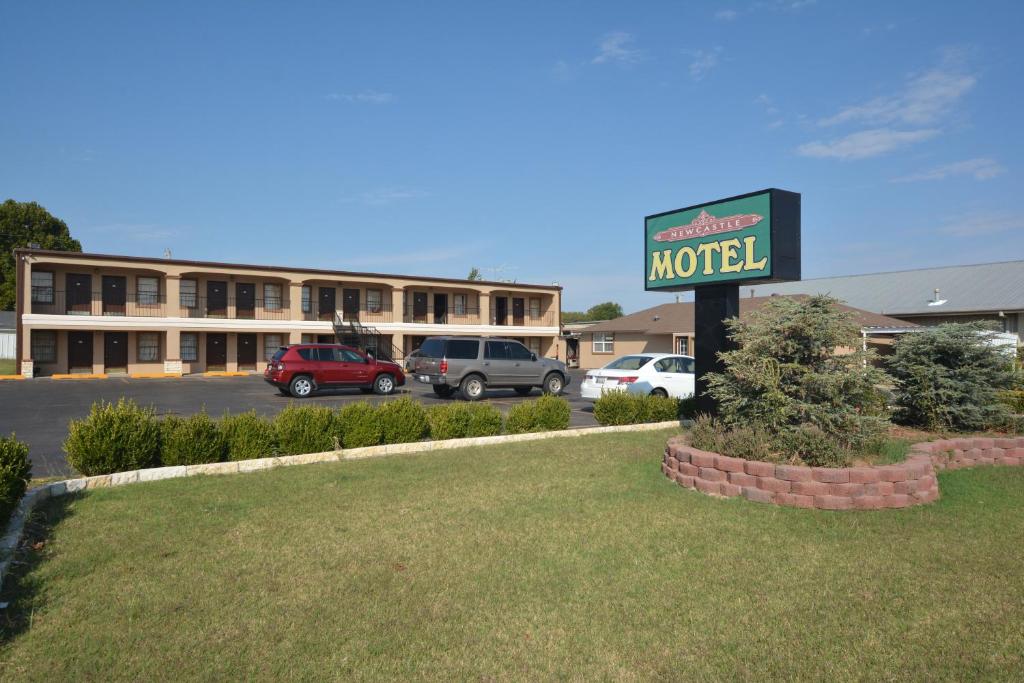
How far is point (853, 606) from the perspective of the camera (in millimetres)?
4398

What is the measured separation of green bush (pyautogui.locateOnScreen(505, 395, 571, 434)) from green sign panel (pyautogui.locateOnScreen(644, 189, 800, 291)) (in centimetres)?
302

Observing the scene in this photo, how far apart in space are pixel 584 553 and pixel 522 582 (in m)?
0.76

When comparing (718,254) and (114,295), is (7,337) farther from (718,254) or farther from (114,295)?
(718,254)

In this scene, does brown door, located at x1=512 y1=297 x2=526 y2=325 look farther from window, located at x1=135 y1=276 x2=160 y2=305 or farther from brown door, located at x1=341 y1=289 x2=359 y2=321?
window, located at x1=135 y1=276 x2=160 y2=305

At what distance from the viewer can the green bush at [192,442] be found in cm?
838

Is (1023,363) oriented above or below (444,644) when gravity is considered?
above

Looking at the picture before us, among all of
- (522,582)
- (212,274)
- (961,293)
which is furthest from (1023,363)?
(212,274)

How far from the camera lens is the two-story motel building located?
29672mm


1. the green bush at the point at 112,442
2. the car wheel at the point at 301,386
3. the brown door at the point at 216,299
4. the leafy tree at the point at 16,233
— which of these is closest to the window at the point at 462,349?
the car wheel at the point at 301,386

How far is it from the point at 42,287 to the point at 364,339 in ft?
48.7

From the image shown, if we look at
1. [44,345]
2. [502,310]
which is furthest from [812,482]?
[502,310]

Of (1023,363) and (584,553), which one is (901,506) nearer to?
(584,553)

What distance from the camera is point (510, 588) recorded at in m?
4.65

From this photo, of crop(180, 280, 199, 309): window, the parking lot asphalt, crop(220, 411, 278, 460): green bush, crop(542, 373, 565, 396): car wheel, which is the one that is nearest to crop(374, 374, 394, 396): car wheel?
the parking lot asphalt
